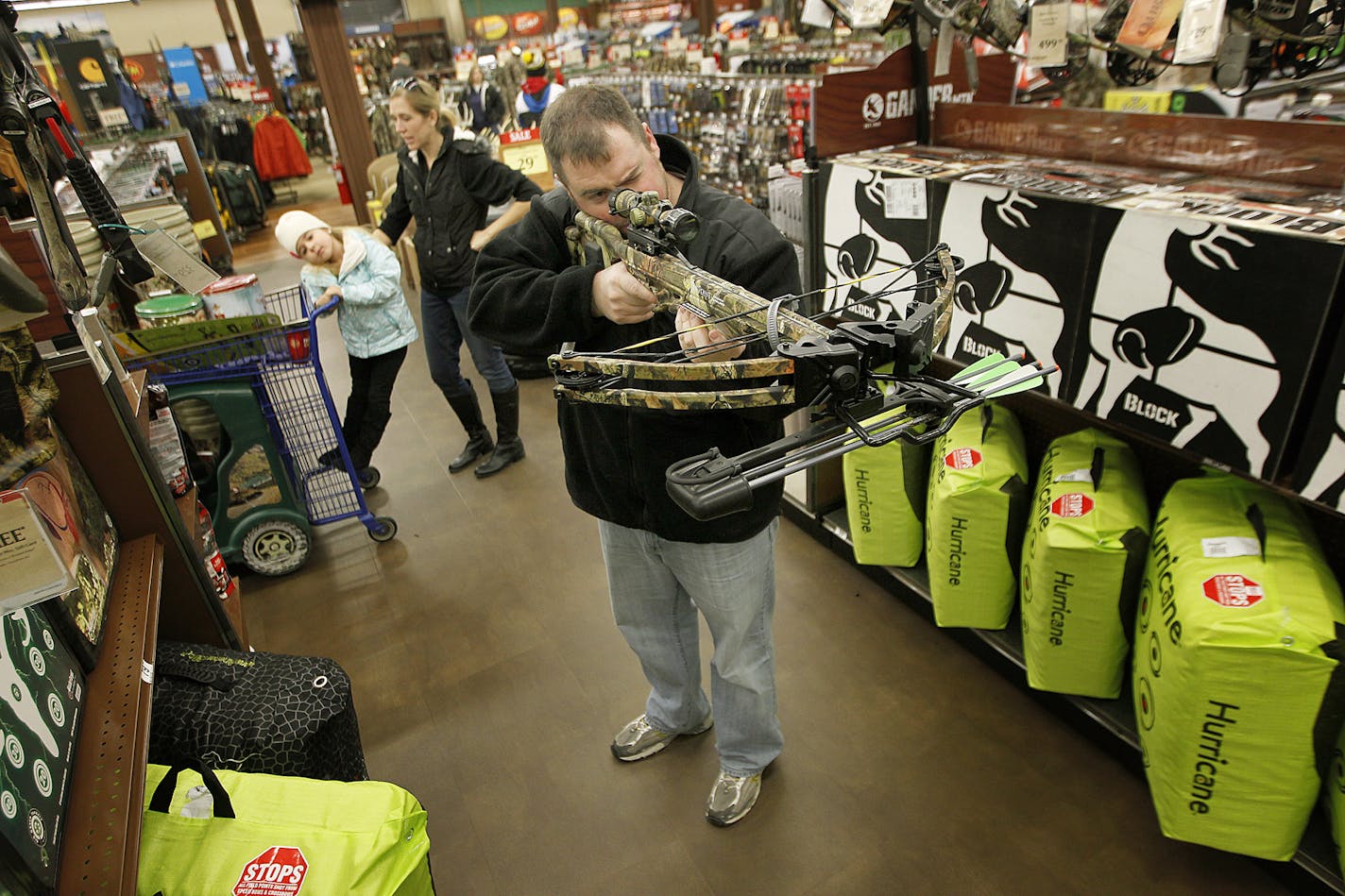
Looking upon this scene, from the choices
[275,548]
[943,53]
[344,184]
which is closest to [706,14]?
[344,184]

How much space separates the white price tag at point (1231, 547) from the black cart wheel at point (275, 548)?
293 centimetres

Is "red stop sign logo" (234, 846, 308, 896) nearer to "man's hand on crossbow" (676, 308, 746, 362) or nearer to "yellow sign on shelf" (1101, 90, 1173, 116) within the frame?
"man's hand on crossbow" (676, 308, 746, 362)

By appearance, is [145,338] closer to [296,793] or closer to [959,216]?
[296,793]

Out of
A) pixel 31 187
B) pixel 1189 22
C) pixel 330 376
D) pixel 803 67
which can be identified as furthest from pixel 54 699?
pixel 803 67

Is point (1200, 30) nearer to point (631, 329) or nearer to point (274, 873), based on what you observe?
point (631, 329)

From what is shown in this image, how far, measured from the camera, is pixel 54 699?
3.88ft

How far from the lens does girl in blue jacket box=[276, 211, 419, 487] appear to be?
3002 mm

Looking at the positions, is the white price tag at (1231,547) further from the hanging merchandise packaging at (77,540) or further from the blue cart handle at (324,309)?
the blue cart handle at (324,309)

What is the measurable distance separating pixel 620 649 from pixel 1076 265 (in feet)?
5.56

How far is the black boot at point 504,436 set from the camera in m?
3.57

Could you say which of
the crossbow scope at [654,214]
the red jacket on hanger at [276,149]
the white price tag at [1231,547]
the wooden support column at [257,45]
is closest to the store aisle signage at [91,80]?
the red jacket on hanger at [276,149]

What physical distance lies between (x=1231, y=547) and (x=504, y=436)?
2894mm

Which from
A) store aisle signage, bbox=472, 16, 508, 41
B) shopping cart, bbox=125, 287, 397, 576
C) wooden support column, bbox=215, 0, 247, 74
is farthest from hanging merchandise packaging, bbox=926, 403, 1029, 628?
wooden support column, bbox=215, 0, 247, 74

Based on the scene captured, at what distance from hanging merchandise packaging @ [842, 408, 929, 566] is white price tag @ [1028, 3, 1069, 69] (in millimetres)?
1078
